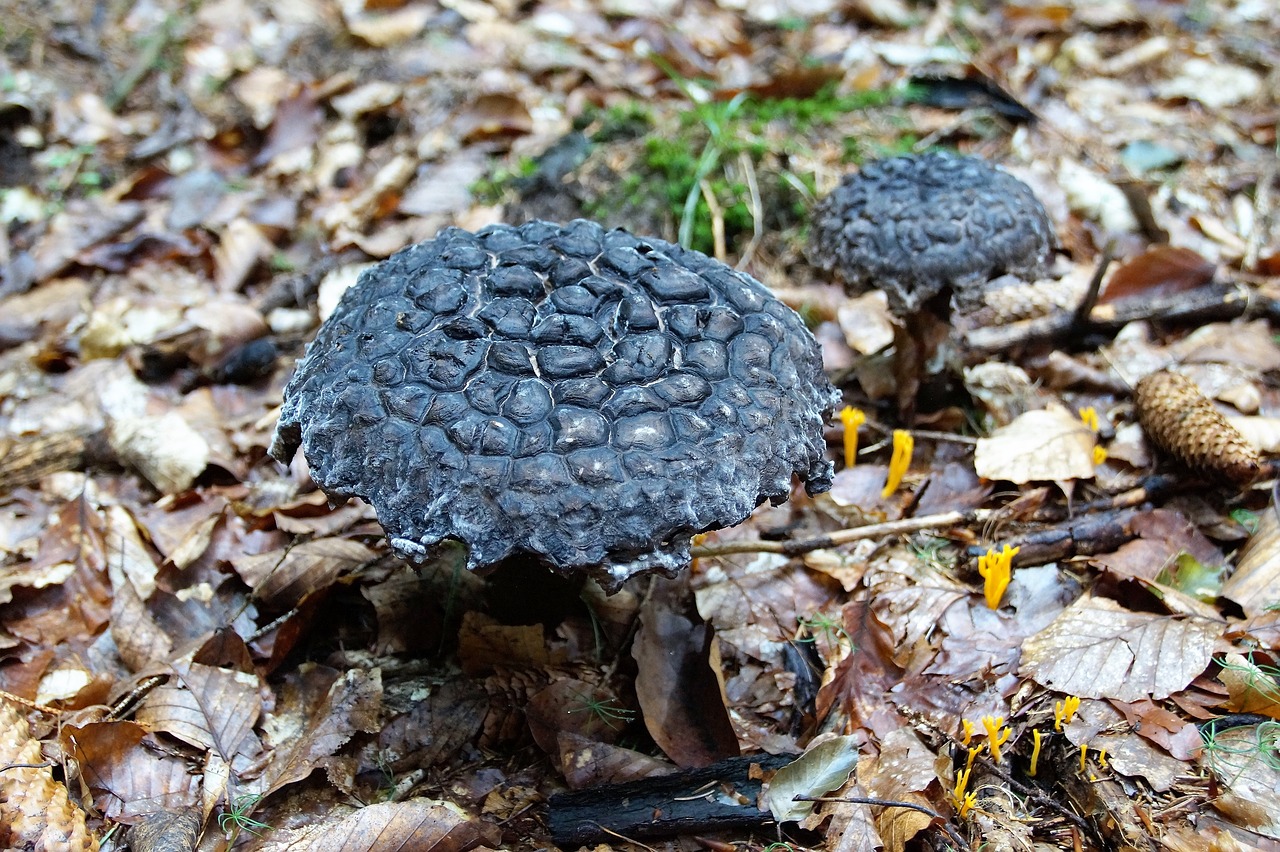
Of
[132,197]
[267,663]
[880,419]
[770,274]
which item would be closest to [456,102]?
[132,197]

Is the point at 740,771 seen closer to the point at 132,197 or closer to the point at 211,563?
the point at 211,563

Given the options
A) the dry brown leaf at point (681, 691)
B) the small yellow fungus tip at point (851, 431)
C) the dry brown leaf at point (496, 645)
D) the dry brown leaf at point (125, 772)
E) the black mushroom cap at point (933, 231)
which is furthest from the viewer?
the small yellow fungus tip at point (851, 431)

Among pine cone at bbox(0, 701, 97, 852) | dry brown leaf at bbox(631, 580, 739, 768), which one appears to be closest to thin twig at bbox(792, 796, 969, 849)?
dry brown leaf at bbox(631, 580, 739, 768)

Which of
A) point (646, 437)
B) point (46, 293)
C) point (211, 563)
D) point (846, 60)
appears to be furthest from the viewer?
point (846, 60)

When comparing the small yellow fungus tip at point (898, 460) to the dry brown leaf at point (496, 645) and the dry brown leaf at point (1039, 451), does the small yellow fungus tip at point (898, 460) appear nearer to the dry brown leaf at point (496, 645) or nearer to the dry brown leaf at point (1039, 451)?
the dry brown leaf at point (1039, 451)

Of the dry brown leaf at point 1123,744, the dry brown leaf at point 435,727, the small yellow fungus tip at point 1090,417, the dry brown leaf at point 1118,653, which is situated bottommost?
the dry brown leaf at point 435,727

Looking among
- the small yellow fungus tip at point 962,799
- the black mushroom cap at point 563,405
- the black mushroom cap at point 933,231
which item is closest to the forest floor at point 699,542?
the small yellow fungus tip at point 962,799

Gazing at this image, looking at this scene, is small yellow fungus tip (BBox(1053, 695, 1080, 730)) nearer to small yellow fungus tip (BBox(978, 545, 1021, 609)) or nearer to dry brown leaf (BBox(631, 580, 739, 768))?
small yellow fungus tip (BBox(978, 545, 1021, 609))

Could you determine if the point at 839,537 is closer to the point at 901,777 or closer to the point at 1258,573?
the point at 901,777
